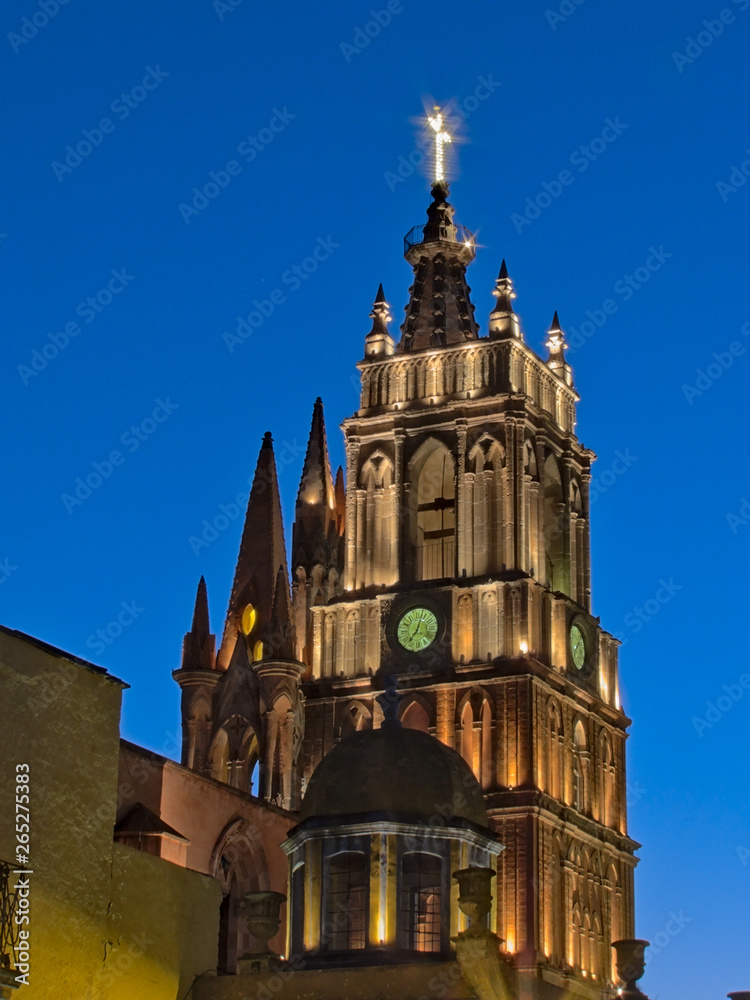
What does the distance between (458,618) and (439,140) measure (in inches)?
752

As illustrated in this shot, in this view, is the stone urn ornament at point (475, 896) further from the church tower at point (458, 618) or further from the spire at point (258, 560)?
the spire at point (258, 560)

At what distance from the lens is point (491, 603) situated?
6097cm

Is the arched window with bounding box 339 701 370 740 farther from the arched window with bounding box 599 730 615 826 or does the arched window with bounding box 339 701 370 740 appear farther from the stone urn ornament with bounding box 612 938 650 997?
the stone urn ornament with bounding box 612 938 650 997

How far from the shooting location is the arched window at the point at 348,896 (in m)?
39.6

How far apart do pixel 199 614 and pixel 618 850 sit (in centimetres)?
1527

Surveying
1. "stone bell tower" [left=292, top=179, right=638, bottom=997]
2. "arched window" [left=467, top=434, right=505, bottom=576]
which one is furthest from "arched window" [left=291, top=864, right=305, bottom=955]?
"arched window" [left=467, top=434, right=505, bottom=576]

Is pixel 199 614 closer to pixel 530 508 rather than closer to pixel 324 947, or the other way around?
pixel 530 508

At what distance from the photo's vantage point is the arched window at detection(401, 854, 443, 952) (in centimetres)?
3941

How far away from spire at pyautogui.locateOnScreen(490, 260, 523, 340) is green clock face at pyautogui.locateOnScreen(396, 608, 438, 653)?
9.56 meters

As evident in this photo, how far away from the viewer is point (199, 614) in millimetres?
63219

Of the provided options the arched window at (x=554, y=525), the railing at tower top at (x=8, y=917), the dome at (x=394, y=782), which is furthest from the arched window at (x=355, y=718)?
the railing at tower top at (x=8, y=917)

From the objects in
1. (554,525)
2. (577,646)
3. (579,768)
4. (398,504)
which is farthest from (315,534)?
(579,768)

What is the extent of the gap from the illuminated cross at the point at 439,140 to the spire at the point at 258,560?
11.4m

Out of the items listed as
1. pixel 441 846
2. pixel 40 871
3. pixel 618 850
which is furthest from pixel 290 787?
pixel 40 871
